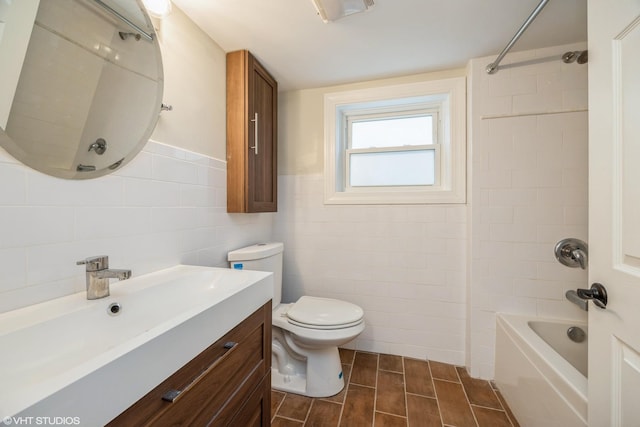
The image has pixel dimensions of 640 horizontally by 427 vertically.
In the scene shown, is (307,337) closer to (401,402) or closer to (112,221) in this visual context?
(401,402)

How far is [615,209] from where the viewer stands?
69 cm

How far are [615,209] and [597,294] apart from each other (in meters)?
0.26

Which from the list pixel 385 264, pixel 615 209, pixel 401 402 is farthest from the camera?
pixel 385 264

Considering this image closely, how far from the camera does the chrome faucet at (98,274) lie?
0.72 metres

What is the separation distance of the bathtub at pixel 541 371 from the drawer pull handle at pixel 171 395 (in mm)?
1307

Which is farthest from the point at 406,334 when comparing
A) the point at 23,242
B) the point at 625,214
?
the point at 23,242

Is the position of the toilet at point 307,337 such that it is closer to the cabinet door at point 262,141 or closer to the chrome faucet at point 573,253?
the cabinet door at point 262,141

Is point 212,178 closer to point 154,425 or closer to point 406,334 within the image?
point 154,425

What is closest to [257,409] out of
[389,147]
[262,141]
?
[262,141]

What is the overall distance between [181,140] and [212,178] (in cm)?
26

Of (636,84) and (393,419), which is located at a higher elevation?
(636,84)

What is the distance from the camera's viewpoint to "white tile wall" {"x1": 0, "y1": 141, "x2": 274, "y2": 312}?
0.67 metres

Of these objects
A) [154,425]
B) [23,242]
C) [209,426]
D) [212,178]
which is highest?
[212,178]

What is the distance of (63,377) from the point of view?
0.38 metres
